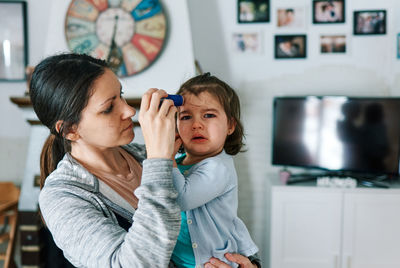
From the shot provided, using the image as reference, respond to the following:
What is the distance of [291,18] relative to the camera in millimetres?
2824

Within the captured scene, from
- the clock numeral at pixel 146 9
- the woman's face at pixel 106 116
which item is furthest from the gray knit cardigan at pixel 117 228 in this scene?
the clock numeral at pixel 146 9

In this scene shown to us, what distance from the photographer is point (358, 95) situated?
9.33 ft

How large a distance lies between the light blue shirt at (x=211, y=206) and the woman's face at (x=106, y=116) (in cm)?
23

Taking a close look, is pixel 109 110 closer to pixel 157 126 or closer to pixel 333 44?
pixel 157 126

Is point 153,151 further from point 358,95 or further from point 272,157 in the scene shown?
point 358,95

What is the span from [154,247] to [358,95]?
2.69 m

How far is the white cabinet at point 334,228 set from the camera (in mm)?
2426

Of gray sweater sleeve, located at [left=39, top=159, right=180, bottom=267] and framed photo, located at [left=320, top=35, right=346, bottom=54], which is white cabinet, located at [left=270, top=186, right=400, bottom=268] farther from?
gray sweater sleeve, located at [left=39, top=159, right=180, bottom=267]

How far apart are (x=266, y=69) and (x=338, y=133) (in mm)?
818

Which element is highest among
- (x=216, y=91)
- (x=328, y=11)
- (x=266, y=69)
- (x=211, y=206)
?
(x=328, y=11)

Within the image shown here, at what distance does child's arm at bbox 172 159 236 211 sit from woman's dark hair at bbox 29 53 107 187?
321 mm

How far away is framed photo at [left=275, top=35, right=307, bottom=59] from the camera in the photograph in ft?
9.29

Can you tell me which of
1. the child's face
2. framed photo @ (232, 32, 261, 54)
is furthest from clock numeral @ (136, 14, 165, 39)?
the child's face

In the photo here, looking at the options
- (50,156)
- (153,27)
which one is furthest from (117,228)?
(153,27)
